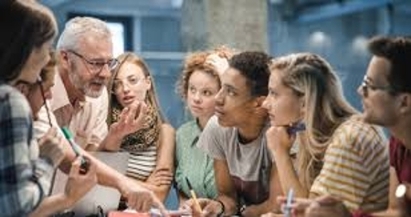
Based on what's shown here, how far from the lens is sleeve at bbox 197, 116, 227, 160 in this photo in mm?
2980

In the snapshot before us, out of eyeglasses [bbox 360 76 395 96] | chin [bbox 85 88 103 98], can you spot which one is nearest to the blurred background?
chin [bbox 85 88 103 98]

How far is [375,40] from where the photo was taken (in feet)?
7.23

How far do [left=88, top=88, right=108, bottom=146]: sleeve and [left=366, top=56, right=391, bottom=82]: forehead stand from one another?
1.20 metres

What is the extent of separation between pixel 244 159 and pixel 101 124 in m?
0.60

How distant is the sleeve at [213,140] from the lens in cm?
298

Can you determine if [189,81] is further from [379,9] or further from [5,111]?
[379,9]

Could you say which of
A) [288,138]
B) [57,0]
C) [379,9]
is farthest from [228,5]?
[379,9]

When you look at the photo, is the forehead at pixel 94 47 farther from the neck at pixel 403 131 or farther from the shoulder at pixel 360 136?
the neck at pixel 403 131

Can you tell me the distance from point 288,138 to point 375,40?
20.2 inches

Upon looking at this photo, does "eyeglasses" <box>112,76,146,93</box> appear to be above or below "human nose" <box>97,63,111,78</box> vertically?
below

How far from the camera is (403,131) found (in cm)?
216

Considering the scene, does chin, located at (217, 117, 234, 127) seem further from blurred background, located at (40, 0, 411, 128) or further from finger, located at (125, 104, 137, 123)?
blurred background, located at (40, 0, 411, 128)

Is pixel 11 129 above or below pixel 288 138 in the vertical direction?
above

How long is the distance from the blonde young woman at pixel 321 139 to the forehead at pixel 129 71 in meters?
0.78
